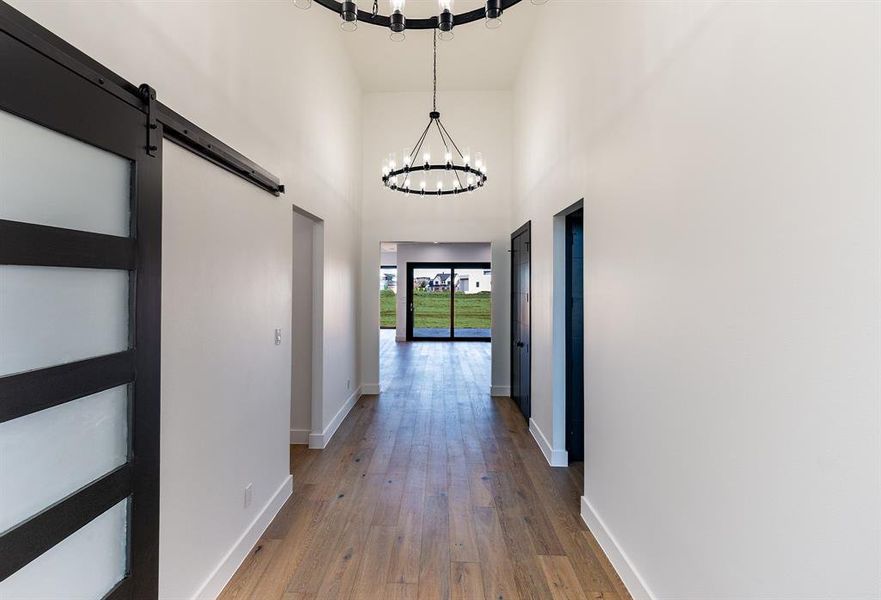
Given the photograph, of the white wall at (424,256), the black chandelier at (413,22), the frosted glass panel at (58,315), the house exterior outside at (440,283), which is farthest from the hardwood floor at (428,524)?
the house exterior outside at (440,283)

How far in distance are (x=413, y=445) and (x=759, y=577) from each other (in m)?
3.18

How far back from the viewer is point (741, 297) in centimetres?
131

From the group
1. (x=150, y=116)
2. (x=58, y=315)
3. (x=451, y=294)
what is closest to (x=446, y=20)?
(x=150, y=116)

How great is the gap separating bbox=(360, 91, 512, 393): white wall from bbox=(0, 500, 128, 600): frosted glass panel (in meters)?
4.64

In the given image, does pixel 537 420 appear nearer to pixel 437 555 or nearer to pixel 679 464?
pixel 437 555

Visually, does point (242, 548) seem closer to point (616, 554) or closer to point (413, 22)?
point (616, 554)

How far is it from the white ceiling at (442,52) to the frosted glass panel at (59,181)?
302 centimetres

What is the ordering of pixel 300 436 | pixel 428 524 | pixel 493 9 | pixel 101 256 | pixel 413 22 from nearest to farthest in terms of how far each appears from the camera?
pixel 101 256 < pixel 493 9 < pixel 413 22 < pixel 428 524 < pixel 300 436

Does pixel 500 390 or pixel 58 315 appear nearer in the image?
pixel 58 315

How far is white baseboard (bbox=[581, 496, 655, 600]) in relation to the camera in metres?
1.95

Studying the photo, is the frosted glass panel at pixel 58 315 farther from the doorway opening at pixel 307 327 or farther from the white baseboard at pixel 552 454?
the white baseboard at pixel 552 454

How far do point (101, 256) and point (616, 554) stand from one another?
2.74 m

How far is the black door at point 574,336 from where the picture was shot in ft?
11.9

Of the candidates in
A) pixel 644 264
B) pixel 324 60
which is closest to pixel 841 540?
pixel 644 264
